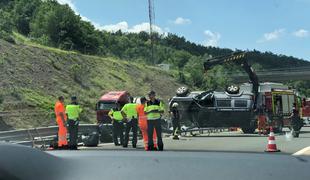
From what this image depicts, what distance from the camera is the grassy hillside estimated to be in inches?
1337

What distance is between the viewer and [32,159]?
2959 millimetres

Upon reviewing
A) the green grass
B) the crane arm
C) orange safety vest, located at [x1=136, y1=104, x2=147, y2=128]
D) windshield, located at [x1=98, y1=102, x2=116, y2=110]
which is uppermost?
the crane arm

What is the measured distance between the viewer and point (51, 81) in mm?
41812

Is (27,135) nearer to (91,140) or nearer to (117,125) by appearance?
(91,140)

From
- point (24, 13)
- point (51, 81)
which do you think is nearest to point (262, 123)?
point (51, 81)

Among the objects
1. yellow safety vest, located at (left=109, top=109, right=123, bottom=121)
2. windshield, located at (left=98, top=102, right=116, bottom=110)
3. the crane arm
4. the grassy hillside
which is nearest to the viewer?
yellow safety vest, located at (left=109, top=109, right=123, bottom=121)

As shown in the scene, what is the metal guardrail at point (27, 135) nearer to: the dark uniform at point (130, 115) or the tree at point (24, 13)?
the dark uniform at point (130, 115)

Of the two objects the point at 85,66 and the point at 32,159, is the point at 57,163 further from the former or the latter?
the point at 85,66

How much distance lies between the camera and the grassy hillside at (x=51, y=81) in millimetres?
33969

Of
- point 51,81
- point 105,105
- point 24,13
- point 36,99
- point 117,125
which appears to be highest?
point 24,13

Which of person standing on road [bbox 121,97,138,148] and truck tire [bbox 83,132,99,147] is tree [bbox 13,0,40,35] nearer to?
truck tire [bbox 83,132,99,147]

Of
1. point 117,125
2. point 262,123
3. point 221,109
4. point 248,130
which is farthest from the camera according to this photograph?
point 248,130

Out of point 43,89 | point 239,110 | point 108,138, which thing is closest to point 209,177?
point 108,138

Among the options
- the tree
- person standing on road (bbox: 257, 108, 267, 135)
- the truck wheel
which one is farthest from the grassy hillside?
the tree
